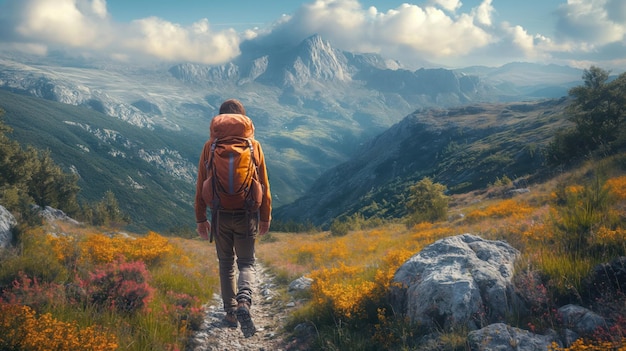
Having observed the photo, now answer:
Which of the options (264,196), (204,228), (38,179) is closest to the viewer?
(264,196)

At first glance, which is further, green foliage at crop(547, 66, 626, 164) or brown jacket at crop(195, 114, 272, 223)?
green foliage at crop(547, 66, 626, 164)

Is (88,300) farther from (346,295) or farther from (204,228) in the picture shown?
(346,295)

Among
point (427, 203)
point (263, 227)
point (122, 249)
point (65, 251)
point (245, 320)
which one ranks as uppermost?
point (263, 227)

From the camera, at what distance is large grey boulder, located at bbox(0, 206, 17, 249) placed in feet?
25.4

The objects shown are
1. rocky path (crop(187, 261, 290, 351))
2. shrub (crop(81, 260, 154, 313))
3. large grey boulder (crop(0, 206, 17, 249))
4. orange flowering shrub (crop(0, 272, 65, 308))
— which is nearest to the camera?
orange flowering shrub (crop(0, 272, 65, 308))

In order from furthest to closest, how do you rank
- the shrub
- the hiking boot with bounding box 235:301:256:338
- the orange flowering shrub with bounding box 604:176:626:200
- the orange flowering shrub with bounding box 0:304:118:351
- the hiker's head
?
the orange flowering shrub with bounding box 604:176:626:200
the hiker's head
the shrub
the hiking boot with bounding box 235:301:256:338
the orange flowering shrub with bounding box 0:304:118:351

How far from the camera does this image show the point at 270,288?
11.3 meters

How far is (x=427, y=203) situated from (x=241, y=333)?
25104 millimetres

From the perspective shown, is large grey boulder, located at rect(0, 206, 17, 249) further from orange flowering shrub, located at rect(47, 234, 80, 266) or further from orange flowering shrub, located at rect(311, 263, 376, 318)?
orange flowering shrub, located at rect(311, 263, 376, 318)

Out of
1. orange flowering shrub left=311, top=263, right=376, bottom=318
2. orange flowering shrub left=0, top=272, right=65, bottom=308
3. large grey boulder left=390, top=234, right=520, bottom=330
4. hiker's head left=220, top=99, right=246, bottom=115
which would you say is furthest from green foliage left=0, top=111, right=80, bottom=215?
large grey boulder left=390, top=234, right=520, bottom=330

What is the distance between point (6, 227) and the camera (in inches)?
318

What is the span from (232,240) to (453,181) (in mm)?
181247

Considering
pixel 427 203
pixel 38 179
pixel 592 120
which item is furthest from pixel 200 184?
pixel 38 179

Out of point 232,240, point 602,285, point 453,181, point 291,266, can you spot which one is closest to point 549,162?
point 291,266
